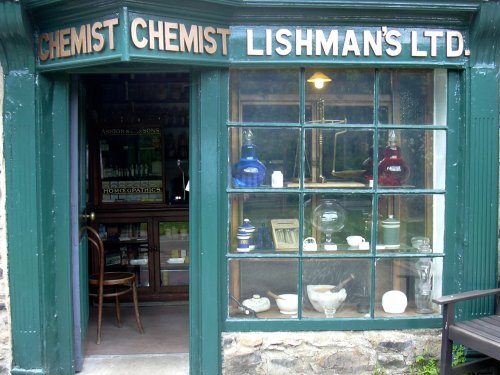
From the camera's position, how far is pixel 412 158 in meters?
4.25

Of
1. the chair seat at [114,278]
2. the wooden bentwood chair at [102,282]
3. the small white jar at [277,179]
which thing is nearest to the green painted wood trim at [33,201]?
the wooden bentwood chair at [102,282]

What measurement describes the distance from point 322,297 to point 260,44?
1.85 metres

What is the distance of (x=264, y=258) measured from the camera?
4.15 meters

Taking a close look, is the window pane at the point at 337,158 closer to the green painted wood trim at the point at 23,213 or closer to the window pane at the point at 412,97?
the window pane at the point at 412,97

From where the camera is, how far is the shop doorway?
20.7 feet

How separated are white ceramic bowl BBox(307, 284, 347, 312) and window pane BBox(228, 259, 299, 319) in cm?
12

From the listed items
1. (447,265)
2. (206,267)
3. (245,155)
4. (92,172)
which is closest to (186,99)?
(92,172)

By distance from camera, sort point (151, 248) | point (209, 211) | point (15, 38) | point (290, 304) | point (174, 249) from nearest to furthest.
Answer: point (15, 38) < point (209, 211) < point (290, 304) < point (151, 248) < point (174, 249)

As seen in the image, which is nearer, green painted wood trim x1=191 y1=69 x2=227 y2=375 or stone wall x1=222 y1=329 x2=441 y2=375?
green painted wood trim x1=191 y1=69 x2=227 y2=375

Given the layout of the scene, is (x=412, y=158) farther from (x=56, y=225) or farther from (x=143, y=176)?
(x=143, y=176)

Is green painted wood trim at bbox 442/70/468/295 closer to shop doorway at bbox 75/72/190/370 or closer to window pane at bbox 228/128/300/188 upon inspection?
window pane at bbox 228/128/300/188

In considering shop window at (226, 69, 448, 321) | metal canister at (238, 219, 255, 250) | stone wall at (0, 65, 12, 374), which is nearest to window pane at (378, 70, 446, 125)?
shop window at (226, 69, 448, 321)

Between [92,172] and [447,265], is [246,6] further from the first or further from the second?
[92,172]

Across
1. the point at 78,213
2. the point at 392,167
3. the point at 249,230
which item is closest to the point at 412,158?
the point at 392,167
